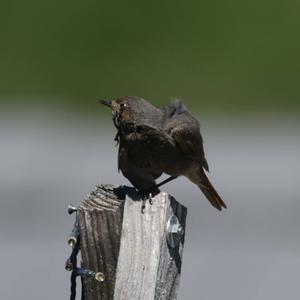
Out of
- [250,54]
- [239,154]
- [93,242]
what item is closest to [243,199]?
[239,154]

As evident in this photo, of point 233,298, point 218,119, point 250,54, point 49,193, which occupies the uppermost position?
point 250,54

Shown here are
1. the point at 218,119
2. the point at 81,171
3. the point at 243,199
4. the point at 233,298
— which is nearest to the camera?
the point at 233,298

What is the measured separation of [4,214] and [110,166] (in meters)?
1.09

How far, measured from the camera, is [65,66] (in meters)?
13.5

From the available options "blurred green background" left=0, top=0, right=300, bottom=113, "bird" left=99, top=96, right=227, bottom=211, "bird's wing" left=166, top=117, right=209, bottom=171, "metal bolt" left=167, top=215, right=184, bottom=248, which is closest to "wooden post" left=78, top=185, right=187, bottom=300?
"metal bolt" left=167, top=215, right=184, bottom=248

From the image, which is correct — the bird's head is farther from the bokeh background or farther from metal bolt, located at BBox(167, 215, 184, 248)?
the bokeh background

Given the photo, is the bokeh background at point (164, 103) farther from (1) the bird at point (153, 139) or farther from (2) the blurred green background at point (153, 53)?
(1) the bird at point (153, 139)

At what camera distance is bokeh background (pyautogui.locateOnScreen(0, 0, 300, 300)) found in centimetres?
851

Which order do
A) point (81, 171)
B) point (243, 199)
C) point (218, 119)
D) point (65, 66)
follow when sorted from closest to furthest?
point (243, 199)
point (81, 171)
point (218, 119)
point (65, 66)

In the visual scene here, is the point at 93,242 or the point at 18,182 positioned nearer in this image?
the point at 93,242

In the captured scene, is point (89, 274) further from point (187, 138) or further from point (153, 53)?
point (153, 53)

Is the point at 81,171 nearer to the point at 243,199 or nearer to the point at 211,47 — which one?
the point at 243,199

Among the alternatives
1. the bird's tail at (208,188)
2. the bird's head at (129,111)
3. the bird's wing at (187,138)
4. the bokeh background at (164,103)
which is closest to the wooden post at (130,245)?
the bird's head at (129,111)

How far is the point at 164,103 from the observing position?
12.0 metres
